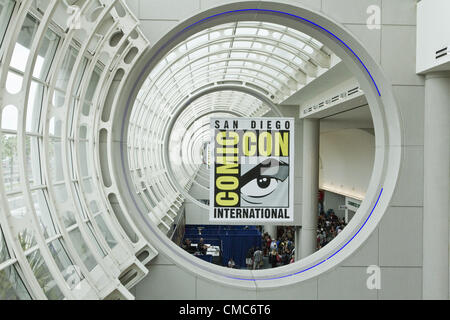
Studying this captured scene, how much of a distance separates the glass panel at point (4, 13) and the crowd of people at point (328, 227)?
19438 mm

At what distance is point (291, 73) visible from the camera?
17.3 meters

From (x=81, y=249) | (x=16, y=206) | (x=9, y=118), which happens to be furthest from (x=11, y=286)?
(x=81, y=249)

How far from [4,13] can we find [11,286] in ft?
11.2

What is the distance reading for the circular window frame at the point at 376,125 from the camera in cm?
685

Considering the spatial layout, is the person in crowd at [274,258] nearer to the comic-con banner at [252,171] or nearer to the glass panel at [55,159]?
the comic-con banner at [252,171]

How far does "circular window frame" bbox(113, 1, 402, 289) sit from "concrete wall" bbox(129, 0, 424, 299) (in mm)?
115

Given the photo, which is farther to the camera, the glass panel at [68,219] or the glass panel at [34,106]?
the glass panel at [68,219]

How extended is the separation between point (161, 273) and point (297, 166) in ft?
50.5

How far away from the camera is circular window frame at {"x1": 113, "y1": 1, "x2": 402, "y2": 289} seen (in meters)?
6.85

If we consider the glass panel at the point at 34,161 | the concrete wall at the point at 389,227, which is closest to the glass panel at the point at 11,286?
the concrete wall at the point at 389,227

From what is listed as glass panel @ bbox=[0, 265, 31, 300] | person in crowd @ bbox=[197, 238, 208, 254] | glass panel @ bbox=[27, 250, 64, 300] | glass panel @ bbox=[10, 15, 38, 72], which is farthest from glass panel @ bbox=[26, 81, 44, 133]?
person in crowd @ bbox=[197, 238, 208, 254]

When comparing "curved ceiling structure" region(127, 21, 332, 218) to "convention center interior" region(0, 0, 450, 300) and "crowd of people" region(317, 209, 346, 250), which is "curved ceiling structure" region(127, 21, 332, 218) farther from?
"crowd of people" region(317, 209, 346, 250)
